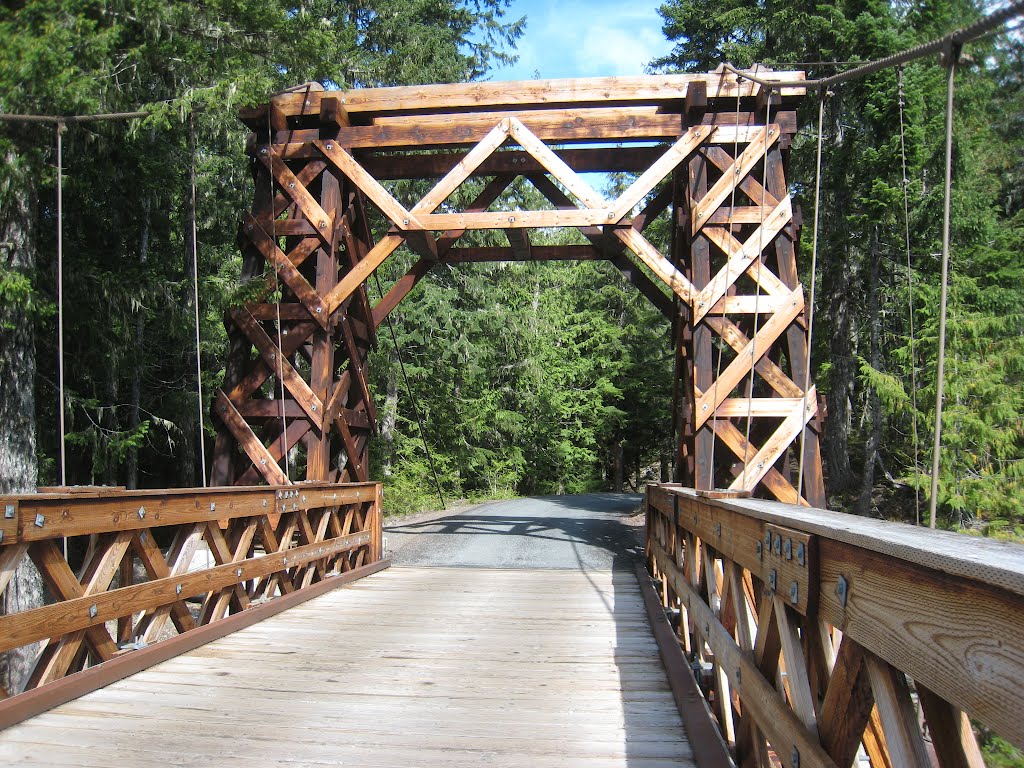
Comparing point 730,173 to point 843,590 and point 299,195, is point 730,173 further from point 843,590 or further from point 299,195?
point 843,590

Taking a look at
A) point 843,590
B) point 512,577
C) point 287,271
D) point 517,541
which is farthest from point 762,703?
point 517,541

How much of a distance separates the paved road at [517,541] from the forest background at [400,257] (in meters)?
3.70

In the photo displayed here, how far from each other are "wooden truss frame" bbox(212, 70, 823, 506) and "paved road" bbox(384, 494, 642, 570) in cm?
180

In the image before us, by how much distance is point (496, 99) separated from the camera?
867 cm

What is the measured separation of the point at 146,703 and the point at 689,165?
6957 mm

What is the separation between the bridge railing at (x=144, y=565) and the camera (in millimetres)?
3623

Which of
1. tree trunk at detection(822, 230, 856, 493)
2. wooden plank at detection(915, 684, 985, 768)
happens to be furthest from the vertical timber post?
tree trunk at detection(822, 230, 856, 493)

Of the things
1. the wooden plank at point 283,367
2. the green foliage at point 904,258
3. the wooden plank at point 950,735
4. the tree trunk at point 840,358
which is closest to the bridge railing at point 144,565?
the wooden plank at point 283,367

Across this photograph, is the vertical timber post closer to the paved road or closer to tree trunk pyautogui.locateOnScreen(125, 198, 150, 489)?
the paved road

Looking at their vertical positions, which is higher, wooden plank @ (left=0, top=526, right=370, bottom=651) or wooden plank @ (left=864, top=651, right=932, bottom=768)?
wooden plank @ (left=864, top=651, right=932, bottom=768)

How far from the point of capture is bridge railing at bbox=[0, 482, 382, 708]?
3.62 meters

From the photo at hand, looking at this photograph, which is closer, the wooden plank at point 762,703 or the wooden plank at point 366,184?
the wooden plank at point 762,703

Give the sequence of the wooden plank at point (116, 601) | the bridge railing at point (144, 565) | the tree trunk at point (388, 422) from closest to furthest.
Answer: the wooden plank at point (116, 601), the bridge railing at point (144, 565), the tree trunk at point (388, 422)

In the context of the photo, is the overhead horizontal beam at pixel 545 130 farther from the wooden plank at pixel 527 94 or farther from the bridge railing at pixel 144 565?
the bridge railing at pixel 144 565
